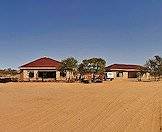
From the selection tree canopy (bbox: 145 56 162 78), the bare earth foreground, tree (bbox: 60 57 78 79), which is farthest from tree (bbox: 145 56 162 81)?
the bare earth foreground

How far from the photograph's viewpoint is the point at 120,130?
12.1 metres

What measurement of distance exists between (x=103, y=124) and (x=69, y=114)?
3091 mm

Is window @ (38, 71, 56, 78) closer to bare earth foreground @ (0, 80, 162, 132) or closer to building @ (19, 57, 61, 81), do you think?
building @ (19, 57, 61, 81)

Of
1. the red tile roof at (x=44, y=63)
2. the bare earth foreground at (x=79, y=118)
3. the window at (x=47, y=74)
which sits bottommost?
the bare earth foreground at (x=79, y=118)

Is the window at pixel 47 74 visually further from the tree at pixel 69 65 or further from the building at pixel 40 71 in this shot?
the tree at pixel 69 65

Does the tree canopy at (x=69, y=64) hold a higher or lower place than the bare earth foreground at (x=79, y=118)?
higher

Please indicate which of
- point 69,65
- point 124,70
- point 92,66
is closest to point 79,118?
point 69,65

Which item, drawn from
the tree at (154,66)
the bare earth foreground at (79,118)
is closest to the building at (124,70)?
the tree at (154,66)

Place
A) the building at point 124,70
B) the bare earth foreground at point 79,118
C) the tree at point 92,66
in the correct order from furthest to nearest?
the building at point 124,70 < the tree at point 92,66 < the bare earth foreground at point 79,118

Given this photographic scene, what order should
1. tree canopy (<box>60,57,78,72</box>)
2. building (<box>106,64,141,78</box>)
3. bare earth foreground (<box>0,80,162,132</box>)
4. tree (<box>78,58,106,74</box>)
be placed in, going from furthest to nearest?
building (<box>106,64,141,78</box>) < tree (<box>78,58,106,74</box>) < tree canopy (<box>60,57,78,72</box>) < bare earth foreground (<box>0,80,162,132</box>)

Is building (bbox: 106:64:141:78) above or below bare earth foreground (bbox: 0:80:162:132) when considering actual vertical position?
above

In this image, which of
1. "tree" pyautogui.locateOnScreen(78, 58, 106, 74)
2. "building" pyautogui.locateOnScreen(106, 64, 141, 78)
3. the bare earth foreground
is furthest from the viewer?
"building" pyautogui.locateOnScreen(106, 64, 141, 78)

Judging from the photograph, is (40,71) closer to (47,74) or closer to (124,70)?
(47,74)

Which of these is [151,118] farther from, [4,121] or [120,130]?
[4,121]
